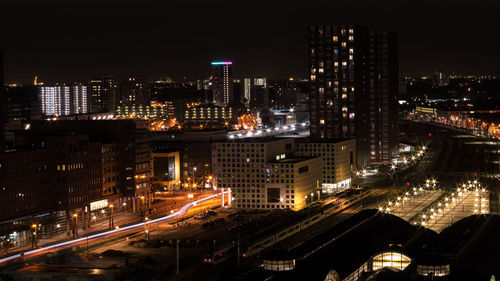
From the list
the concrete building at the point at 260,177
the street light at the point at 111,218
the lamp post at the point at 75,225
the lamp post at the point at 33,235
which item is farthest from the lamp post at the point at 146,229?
the concrete building at the point at 260,177

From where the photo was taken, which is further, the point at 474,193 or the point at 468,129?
the point at 468,129

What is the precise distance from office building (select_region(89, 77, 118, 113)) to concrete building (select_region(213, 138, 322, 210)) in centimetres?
8120

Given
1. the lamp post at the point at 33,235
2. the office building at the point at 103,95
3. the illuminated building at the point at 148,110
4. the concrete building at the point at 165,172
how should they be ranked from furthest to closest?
the office building at the point at 103,95 < the illuminated building at the point at 148,110 < the concrete building at the point at 165,172 < the lamp post at the point at 33,235

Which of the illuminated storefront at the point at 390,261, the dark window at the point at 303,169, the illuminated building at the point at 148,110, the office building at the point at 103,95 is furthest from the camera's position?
the office building at the point at 103,95

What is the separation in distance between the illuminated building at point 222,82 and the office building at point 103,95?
26.8 m

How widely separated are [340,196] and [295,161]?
506cm

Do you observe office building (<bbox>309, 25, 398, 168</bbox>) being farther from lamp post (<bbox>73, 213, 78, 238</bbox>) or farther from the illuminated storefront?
the illuminated storefront

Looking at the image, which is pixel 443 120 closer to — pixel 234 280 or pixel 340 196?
pixel 340 196

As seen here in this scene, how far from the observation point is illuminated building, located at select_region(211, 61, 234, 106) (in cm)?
16450

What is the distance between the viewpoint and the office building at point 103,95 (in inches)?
5482

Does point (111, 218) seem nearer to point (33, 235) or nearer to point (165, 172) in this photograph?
point (33, 235)

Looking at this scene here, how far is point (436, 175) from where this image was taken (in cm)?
7362

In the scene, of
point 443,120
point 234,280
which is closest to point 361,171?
point 234,280

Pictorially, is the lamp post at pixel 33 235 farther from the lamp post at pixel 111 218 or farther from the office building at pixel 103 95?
the office building at pixel 103 95
